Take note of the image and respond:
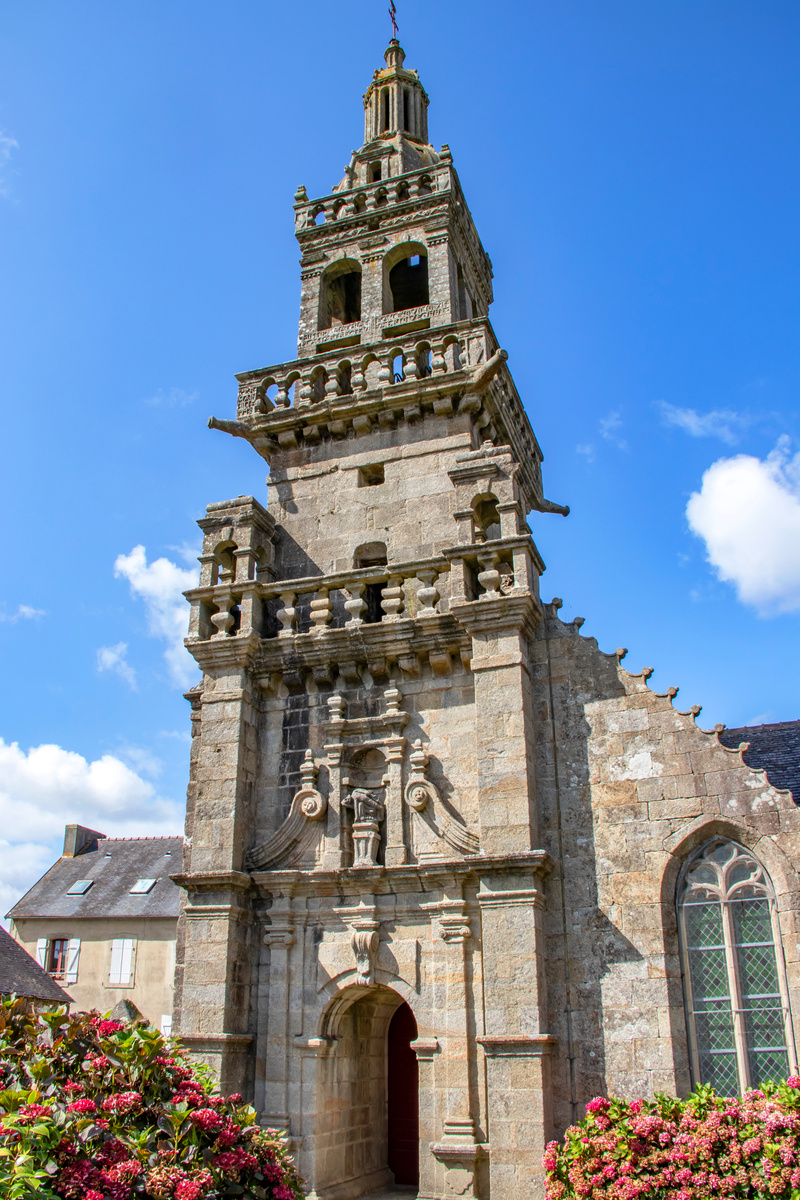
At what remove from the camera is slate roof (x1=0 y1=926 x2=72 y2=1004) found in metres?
21.1

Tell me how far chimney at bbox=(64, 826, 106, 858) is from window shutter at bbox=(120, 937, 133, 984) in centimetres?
546

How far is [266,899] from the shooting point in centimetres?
1113

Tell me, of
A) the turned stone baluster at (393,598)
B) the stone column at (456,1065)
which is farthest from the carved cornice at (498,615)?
the stone column at (456,1065)

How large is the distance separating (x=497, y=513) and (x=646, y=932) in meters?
5.36

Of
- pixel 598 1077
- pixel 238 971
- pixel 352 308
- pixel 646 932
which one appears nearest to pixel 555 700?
pixel 646 932

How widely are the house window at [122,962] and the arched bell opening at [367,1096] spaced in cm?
1576

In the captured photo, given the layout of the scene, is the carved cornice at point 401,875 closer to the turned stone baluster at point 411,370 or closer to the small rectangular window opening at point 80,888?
the turned stone baluster at point 411,370

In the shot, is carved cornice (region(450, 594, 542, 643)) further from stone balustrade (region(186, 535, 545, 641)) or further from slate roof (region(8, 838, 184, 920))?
A: slate roof (region(8, 838, 184, 920))

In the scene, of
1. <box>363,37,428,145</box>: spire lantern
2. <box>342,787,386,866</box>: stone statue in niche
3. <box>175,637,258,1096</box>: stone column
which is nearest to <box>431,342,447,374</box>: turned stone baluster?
<box>175,637,258,1096</box>: stone column

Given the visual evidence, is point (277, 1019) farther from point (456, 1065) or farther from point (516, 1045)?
point (516, 1045)

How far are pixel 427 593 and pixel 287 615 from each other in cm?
192

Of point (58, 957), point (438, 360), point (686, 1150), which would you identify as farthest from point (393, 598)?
point (58, 957)

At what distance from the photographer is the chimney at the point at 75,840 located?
1200 inches

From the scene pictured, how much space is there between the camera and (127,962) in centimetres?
2558
